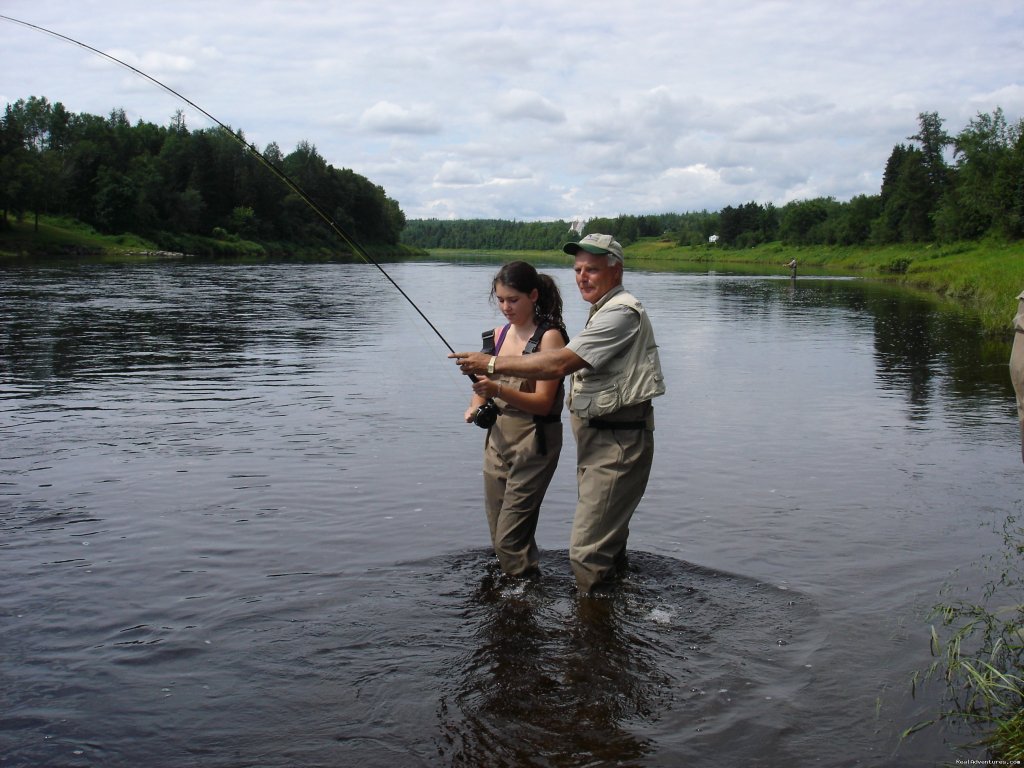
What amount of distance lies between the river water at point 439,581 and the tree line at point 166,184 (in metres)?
58.7

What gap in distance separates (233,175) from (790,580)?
118 m

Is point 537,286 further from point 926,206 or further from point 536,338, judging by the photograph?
point 926,206

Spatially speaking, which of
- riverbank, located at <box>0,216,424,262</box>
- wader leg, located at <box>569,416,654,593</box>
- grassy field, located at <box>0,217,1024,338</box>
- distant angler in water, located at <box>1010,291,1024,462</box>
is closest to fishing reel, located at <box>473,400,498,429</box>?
wader leg, located at <box>569,416,654,593</box>

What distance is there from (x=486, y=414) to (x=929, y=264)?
62989mm

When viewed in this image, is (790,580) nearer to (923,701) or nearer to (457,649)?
(923,701)

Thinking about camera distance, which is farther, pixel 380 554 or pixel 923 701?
pixel 380 554

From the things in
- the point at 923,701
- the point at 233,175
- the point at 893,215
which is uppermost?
the point at 233,175

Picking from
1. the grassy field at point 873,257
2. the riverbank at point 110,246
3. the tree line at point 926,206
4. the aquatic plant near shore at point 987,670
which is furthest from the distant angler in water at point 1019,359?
the riverbank at point 110,246

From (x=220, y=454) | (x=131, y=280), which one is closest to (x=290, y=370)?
(x=220, y=454)

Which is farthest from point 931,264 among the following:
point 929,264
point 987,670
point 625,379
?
point 987,670

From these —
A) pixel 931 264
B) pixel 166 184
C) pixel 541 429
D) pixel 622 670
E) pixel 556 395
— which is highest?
pixel 166 184

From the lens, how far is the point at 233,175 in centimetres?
11638

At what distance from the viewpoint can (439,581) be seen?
21.2 feet

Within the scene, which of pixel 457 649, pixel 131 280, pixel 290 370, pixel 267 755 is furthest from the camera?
pixel 131 280
